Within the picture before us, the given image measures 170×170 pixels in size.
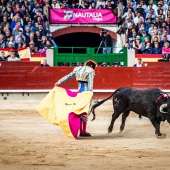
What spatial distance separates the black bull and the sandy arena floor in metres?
0.30

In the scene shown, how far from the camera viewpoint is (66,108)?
33.1 ft

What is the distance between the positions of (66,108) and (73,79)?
8856mm

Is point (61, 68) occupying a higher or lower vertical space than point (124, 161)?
lower

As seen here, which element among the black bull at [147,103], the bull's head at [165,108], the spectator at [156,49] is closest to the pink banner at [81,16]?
the spectator at [156,49]

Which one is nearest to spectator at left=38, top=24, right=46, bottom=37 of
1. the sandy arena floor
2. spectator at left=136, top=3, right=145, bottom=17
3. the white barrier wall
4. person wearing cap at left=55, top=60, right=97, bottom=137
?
the white barrier wall

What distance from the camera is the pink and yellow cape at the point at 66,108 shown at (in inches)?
389

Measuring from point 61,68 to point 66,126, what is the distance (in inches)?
353

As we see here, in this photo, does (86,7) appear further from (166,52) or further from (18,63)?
(18,63)

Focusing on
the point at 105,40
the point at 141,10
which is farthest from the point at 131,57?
the point at 141,10

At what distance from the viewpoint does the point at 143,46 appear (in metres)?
19.5

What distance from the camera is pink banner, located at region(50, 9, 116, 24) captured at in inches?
826

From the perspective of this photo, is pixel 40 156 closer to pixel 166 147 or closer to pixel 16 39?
pixel 166 147

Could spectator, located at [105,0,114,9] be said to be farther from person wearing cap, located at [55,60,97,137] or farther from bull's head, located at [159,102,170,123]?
bull's head, located at [159,102,170,123]

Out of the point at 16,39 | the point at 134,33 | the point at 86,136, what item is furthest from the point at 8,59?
the point at 86,136
